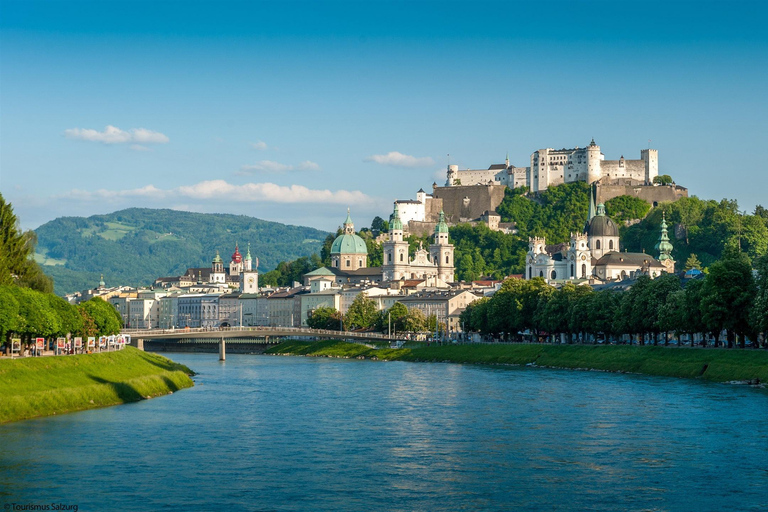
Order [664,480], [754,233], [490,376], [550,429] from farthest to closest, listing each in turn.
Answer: [754,233] < [490,376] < [550,429] < [664,480]

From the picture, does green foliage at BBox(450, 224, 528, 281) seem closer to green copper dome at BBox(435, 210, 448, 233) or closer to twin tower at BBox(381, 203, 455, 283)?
twin tower at BBox(381, 203, 455, 283)

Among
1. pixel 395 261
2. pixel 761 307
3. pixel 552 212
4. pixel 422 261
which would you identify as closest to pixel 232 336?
pixel 761 307

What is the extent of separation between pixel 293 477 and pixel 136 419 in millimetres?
13137

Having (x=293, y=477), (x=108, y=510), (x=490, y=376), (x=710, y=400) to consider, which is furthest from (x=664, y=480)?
(x=490, y=376)

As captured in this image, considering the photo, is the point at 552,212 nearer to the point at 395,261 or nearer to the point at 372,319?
the point at 395,261

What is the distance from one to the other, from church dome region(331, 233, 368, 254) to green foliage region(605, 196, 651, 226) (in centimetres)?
3898

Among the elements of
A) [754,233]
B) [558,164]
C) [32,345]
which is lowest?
[32,345]

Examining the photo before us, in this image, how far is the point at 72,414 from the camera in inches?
1752

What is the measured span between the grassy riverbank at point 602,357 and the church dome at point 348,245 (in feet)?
241

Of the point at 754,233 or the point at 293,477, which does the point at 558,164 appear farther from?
the point at 293,477

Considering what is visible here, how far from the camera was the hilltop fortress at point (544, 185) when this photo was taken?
182 meters

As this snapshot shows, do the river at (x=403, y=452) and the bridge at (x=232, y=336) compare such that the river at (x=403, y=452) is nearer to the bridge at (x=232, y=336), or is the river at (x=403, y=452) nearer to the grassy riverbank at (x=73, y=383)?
the grassy riverbank at (x=73, y=383)

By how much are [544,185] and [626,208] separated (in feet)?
52.3

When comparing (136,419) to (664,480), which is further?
(136,419)
